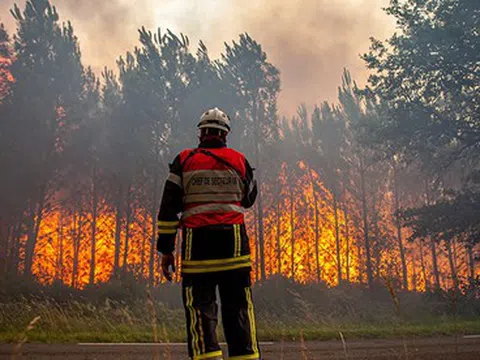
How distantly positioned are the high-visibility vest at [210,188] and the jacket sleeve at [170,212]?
0.17 ft

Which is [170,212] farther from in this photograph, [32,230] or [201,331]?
[32,230]

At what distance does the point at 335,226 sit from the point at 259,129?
10.3m

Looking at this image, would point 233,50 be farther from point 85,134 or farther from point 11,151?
point 11,151

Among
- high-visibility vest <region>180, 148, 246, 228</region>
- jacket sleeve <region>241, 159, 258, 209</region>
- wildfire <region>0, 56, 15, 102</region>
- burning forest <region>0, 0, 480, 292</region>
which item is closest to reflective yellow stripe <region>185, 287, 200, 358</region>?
high-visibility vest <region>180, 148, 246, 228</region>

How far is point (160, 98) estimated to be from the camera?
86.5ft

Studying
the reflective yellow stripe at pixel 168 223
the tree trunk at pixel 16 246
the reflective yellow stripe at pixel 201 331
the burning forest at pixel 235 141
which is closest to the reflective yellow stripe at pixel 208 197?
the reflective yellow stripe at pixel 168 223

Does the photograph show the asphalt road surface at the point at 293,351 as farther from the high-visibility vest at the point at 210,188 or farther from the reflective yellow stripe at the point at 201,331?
the high-visibility vest at the point at 210,188

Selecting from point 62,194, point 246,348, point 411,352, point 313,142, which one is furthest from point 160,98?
point 246,348

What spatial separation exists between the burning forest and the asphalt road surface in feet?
37.1

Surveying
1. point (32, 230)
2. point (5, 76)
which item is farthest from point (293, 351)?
point (5, 76)

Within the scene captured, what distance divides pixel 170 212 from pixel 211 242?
44 cm

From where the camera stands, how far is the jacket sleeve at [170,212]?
343cm

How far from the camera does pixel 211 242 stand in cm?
330

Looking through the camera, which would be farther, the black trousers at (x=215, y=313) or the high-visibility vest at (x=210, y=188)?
the high-visibility vest at (x=210, y=188)
